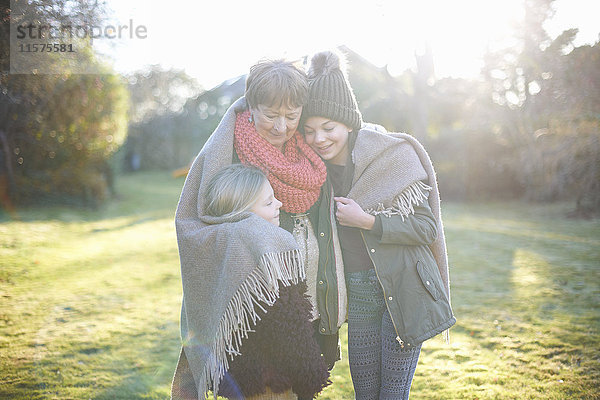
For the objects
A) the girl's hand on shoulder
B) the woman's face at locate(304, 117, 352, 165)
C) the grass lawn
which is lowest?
the grass lawn

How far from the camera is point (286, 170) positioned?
6.73 feet

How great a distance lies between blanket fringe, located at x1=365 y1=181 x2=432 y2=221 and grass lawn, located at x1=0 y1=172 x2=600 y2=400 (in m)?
2.01

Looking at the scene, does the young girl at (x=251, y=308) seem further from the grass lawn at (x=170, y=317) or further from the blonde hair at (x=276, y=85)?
the grass lawn at (x=170, y=317)

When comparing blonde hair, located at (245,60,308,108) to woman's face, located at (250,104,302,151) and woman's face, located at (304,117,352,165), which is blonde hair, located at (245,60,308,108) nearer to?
woman's face, located at (250,104,302,151)

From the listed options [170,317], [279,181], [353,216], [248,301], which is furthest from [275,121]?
[170,317]

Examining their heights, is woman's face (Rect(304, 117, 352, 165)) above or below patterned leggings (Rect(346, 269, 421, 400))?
above

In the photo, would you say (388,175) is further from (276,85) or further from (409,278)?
(276,85)

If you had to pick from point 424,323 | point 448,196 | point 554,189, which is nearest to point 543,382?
point 424,323

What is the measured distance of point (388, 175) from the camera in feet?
7.25

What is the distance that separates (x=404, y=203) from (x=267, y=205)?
0.69 m

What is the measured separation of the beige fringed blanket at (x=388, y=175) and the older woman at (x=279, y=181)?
0.63 feet

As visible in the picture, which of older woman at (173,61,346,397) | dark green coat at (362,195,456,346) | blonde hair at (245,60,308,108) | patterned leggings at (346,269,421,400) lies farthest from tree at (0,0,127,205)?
dark green coat at (362,195,456,346)

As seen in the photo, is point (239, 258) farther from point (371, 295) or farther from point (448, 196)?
point (448, 196)

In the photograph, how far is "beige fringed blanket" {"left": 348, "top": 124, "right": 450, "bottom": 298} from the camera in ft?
7.16
